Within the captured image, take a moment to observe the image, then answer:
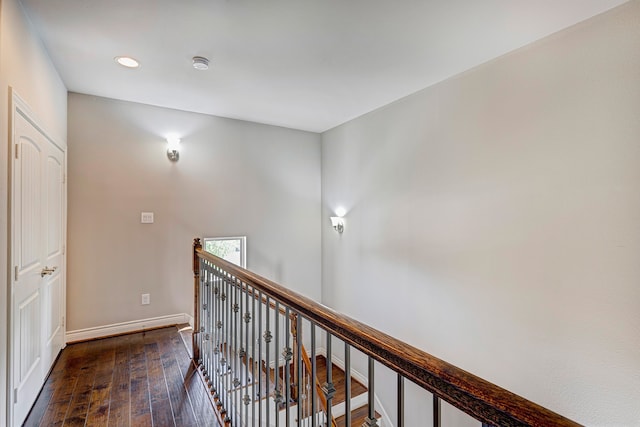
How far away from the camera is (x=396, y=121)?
137 inches

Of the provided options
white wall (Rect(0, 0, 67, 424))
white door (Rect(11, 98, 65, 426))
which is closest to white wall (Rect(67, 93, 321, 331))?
white door (Rect(11, 98, 65, 426))

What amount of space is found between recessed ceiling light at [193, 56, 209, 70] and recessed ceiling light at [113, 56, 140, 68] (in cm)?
48

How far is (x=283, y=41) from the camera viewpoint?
7.41ft

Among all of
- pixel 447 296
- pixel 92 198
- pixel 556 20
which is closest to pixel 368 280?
pixel 447 296

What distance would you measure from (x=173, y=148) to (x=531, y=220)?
12.0ft

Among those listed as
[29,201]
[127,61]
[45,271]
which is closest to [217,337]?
[45,271]

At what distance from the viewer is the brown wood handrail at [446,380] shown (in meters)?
0.52

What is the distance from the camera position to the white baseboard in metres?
3.13

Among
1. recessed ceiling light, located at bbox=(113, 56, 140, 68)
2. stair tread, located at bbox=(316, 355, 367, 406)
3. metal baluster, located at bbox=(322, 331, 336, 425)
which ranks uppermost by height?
recessed ceiling light, located at bbox=(113, 56, 140, 68)

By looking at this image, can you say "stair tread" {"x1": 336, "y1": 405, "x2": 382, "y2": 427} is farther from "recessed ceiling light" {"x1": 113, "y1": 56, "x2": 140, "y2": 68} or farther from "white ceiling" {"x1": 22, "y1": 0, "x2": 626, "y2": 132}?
"recessed ceiling light" {"x1": 113, "y1": 56, "x2": 140, "y2": 68}

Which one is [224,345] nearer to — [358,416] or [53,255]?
[53,255]

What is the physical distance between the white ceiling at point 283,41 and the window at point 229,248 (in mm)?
1744

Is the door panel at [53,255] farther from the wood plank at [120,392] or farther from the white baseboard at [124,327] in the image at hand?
the wood plank at [120,392]

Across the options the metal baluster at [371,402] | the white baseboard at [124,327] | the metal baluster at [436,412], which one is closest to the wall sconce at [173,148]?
the white baseboard at [124,327]
